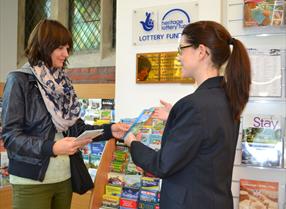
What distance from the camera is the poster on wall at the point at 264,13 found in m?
1.92

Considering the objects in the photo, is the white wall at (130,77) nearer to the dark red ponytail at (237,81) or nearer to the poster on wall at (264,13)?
the poster on wall at (264,13)

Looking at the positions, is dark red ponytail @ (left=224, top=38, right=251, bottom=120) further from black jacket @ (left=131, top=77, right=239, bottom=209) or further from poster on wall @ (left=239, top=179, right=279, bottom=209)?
poster on wall @ (left=239, top=179, right=279, bottom=209)

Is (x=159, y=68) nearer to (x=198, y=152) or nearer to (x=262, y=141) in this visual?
(x=262, y=141)

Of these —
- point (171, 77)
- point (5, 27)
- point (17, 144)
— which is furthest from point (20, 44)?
point (17, 144)

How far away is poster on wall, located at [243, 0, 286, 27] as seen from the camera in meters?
1.92

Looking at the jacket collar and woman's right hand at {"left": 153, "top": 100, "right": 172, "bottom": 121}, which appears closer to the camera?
the jacket collar

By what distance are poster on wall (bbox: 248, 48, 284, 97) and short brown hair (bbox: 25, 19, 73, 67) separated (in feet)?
3.57

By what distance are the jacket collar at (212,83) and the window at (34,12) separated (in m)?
3.67

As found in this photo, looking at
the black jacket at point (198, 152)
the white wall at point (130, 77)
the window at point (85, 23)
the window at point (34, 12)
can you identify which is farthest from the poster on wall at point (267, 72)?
the window at point (34, 12)

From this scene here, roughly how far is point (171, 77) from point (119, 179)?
72 cm

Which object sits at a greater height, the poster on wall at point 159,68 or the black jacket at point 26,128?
the poster on wall at point 159,68

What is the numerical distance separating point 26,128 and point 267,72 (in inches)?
53.5

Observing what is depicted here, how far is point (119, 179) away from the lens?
6.59 feet

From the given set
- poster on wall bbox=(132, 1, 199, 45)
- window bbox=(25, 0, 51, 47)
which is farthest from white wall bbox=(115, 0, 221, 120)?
window bbox=(25, 0, 51, 47)
